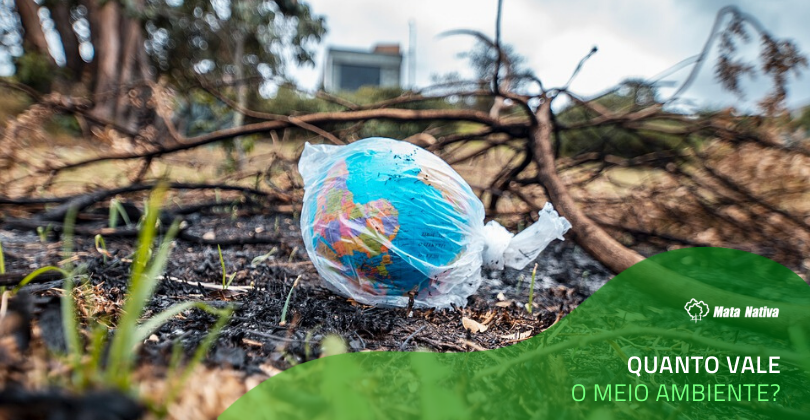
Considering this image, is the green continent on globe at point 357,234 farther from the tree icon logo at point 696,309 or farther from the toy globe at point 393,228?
the tree icon logo at point 696,309

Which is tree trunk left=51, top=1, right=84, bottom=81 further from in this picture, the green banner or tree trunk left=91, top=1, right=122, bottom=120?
the green banner

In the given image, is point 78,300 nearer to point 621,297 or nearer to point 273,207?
point 273,207

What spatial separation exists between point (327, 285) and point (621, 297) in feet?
4.31

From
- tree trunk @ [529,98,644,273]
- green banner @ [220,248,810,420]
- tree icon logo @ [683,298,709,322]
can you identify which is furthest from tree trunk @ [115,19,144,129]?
tree icon logo @ [683,298,709,322]

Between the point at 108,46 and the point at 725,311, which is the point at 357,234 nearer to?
the point at 725,311

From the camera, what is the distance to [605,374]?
1178 mm

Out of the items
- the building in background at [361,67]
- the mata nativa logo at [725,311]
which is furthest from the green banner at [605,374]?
the building in background at [361,67]

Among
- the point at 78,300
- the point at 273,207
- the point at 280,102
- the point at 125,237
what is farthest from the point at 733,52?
the point at 280,102

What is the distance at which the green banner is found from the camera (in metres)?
0.73

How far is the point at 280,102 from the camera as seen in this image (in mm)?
16500

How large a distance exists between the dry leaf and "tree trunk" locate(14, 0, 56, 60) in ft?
46.2

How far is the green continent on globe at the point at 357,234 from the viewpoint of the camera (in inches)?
58.6

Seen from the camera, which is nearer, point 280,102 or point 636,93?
point 636,93

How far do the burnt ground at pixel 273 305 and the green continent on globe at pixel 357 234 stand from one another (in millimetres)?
144
